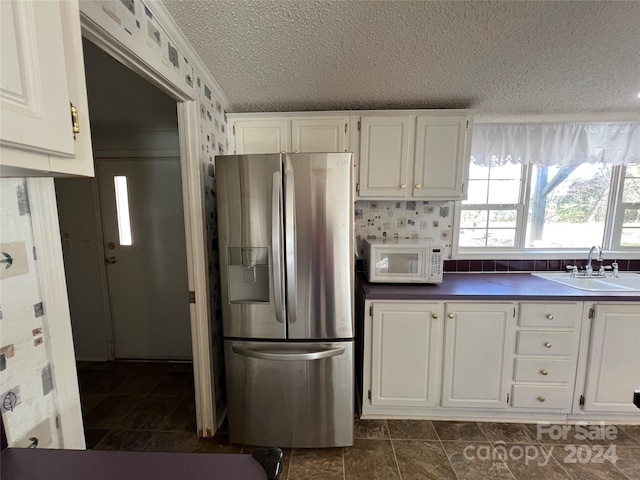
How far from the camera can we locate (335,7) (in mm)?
1119

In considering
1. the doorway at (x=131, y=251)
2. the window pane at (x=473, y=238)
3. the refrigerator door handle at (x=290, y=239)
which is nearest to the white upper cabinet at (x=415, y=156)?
the window pane at (x=473, y=238)

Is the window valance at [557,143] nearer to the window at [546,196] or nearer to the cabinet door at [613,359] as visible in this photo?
the window at [546,196]

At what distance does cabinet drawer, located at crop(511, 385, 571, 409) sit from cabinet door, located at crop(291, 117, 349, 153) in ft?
6.86

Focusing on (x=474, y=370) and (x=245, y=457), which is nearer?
(x=245, y=457)

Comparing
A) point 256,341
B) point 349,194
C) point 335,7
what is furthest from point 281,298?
point 335,7

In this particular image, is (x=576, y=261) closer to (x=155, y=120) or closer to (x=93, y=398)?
(x=155, y=120)

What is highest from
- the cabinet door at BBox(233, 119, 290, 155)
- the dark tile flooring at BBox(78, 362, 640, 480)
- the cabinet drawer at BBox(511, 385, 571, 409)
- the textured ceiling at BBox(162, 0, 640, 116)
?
the textured ceiling at BBox(162, 0, 640, 116)

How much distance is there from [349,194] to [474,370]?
4.85 feet

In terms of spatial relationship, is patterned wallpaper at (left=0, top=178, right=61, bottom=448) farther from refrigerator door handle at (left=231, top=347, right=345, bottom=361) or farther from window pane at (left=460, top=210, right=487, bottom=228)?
window pane at (left=460, top=210, right=487, bottom=228)

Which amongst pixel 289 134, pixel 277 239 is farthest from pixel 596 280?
pixel 289 134

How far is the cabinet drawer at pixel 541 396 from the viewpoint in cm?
185

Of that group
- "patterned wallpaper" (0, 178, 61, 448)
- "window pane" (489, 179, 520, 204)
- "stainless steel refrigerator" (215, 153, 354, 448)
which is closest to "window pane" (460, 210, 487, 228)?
"window pane" (489, 179, 520, 204)

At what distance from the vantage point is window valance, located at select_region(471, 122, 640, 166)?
2301 millimetres

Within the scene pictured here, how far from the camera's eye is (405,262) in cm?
200
